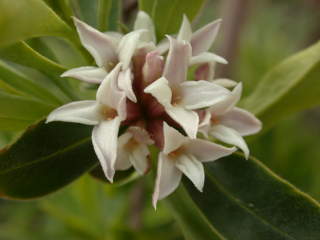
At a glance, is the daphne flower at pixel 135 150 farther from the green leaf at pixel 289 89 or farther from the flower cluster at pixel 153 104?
the green leaf at pixel 289 89

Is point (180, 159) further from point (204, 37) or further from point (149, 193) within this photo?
point (149, 193)

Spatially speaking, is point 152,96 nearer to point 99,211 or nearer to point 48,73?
point 48,73

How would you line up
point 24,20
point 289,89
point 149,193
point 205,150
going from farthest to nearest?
point 149,193, point 289,89, point 205,150, point 24,20

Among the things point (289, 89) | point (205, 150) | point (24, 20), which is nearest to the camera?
point (24, 20)

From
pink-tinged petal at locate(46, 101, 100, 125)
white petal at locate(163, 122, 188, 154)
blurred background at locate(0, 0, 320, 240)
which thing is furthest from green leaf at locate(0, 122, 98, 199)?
blurred background at locate(0, 0, 320, 240)

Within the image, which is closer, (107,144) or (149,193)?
(107,144)

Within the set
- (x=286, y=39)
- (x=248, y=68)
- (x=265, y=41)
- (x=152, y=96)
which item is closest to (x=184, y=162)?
(x=152, y=96)

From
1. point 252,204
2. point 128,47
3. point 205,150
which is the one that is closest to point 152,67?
point 128,47

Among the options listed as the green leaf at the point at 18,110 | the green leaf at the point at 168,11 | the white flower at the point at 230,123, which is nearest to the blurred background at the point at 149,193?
the green leaf at the point at 18,110

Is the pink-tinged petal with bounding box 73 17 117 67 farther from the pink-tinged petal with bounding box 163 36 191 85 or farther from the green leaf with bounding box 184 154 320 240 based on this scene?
the green leaf with bounding box 184 154 320 240
